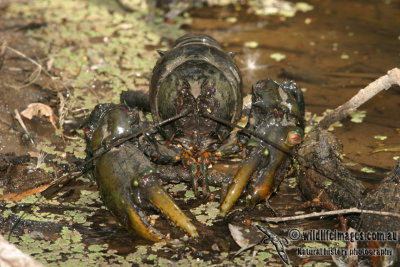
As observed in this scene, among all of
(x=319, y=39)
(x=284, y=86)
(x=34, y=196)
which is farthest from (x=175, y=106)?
(x=319, y=39)

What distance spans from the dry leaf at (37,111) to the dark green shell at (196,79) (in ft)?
4.91

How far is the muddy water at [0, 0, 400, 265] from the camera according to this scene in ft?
15.5

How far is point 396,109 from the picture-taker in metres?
6.41

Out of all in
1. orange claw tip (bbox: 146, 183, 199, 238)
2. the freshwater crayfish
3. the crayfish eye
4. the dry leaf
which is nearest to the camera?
orange claw tip (bbox: 146, 183, 199, 238)

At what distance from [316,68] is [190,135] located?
9.76ft

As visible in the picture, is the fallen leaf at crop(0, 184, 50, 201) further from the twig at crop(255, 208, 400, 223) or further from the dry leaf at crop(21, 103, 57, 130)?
the twig at crop(255, 208, 400, 223)

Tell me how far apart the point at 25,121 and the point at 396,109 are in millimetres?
4176

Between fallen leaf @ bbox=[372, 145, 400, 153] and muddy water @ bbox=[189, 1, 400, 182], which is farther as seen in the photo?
muddy water @ bbox=[189, 1, 400, 182]

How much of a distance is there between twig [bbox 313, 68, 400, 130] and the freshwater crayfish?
48cm

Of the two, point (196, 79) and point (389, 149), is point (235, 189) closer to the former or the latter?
point (196, 79)

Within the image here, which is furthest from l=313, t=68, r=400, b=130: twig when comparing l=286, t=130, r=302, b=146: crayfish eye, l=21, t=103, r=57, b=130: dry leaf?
l=21, t=103, r=57, b=130: dry leaf

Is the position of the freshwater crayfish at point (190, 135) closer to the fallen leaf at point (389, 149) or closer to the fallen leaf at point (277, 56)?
the fallen leaf at point (389, 149)

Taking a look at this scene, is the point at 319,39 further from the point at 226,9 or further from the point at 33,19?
the point at 33,19

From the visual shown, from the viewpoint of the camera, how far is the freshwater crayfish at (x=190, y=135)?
169 inches
